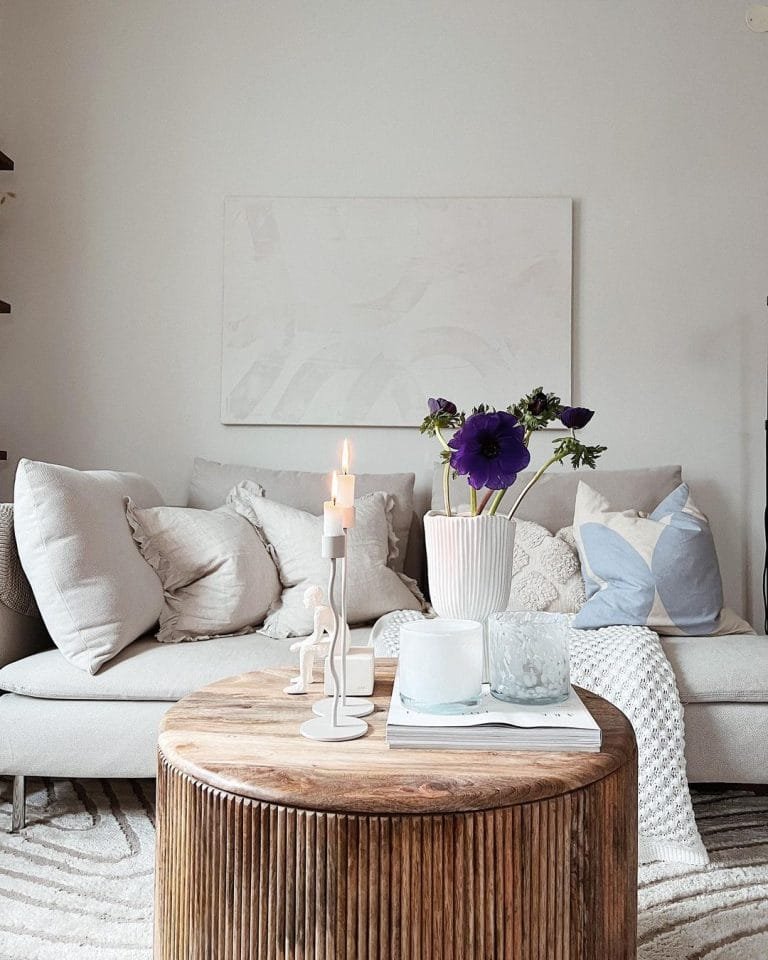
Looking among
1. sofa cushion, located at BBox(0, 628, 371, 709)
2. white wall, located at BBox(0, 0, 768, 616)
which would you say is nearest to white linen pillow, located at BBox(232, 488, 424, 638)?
sofa cushion, located at BBox(0, 628, 371, 709)

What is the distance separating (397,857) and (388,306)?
7.27 ft

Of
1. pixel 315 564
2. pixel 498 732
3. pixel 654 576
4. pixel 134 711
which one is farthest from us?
pixel 315 564

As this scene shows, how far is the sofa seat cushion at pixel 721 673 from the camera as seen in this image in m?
1.81

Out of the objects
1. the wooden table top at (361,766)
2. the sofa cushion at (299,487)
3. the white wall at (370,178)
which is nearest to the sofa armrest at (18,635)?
the sofa cushion at (299,487)

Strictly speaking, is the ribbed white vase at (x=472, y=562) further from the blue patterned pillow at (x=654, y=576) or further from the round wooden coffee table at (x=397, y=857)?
the blue patterned pillow at (x=654, y=576)

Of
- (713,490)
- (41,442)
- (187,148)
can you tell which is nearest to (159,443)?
(41,442)

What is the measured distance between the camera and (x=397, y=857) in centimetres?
84

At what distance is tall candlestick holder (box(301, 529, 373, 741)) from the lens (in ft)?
3.33

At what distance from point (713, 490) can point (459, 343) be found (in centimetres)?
101

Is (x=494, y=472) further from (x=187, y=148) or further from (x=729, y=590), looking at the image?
(x=187, y=148)

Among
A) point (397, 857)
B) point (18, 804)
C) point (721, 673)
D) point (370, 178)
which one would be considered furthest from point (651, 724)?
point (370, 178)

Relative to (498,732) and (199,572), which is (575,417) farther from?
(199,572)

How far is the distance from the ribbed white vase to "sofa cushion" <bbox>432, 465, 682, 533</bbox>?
127cm

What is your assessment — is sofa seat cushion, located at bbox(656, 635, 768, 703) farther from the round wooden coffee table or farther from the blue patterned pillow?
the round wooden coffee table
